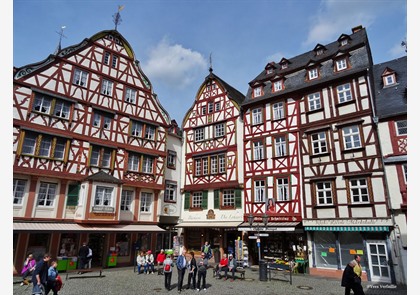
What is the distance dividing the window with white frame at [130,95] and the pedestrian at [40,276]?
49.7ft

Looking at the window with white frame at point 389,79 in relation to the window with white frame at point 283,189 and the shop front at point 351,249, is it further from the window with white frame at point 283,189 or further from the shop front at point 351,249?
the shop front at point 351,249

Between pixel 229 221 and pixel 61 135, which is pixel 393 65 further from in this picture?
pixel 61 135

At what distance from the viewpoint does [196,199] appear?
78.4 ft

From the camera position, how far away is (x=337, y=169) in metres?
16.8

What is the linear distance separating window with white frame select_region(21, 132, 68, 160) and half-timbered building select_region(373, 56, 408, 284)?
1950 centimetres

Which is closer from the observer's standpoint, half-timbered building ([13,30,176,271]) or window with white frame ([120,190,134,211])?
half-timbered building ([13,30,176,271])

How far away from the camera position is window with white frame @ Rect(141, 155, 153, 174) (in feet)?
71.1

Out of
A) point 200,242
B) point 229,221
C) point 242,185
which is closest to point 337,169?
point 242,185

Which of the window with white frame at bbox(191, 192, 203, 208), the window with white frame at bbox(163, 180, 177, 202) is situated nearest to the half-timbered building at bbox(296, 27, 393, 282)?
the window with white frame at bbox(191, 192, 203, 208)

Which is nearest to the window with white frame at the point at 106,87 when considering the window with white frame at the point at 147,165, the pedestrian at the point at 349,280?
the window with white frame at the point at 147,165

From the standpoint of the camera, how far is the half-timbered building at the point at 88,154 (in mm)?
16188

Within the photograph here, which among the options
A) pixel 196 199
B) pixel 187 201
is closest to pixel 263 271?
pixel 196 199

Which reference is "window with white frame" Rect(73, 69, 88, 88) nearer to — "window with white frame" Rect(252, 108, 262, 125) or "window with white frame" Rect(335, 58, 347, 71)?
"window with white frame" Rect(252, 108, 262, 125)

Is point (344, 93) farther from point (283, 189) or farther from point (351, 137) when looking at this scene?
point (283, 189)
